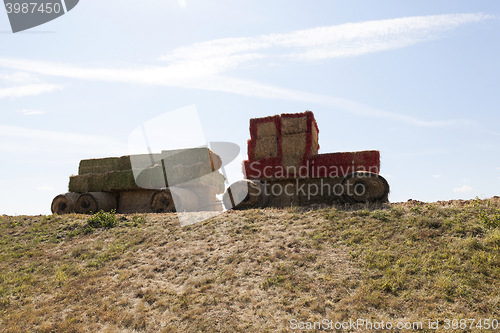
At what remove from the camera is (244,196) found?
15172 millimetres

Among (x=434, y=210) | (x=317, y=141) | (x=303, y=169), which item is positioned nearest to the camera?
(x=434, y=210)

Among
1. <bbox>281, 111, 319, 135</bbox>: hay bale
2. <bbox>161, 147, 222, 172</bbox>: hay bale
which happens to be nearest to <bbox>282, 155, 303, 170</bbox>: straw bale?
<bbox>281, 111, 319, 135</bbox>: hay bale

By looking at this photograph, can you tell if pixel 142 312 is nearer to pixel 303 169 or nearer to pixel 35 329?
pixel 35 329

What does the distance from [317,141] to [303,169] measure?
315 cm

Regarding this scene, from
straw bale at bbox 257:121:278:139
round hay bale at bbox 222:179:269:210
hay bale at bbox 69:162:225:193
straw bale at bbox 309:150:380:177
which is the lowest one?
round hay bale at bbox 222:179:269:210

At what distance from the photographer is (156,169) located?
20406 mm

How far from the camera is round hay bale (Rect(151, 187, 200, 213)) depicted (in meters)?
18.1

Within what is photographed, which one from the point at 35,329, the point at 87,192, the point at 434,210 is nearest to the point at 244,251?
the point at 35,329

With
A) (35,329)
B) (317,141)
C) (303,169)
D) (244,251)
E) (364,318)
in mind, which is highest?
(317,141)

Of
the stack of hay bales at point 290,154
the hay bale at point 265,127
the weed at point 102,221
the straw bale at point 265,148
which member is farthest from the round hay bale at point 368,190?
the weed at point 102,221

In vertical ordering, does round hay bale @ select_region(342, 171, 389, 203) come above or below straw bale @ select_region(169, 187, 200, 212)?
above

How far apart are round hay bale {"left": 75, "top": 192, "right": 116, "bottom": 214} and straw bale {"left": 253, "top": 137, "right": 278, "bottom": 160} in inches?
448

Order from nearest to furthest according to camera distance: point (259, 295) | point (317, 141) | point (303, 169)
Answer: point (259, 295) < point (303, 169) < point (317, 141)

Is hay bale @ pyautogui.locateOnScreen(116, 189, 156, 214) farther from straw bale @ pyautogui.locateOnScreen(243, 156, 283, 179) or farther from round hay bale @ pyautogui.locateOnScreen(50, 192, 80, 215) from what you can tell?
straw bale @ pyautogui.locateOnScreen(243, 156, 283, 179)
